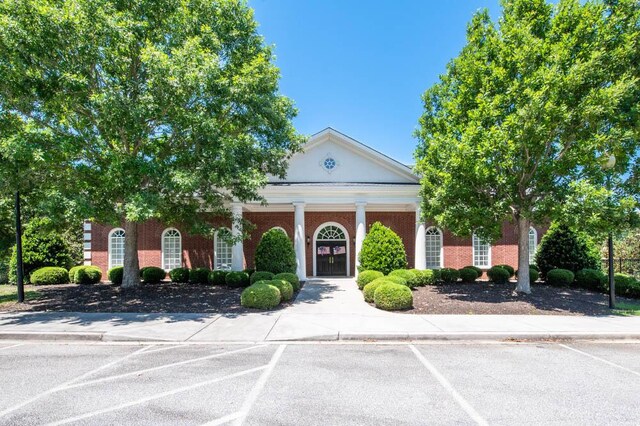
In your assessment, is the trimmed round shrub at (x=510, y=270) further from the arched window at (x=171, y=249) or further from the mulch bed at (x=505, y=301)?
the arched window at (x=171, y=249)

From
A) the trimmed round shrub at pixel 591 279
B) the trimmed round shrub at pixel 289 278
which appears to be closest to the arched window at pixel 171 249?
the trimmed round shrub at pixel 289 278

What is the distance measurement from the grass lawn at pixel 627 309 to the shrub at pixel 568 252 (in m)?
4.83

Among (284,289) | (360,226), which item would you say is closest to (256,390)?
(284,289)

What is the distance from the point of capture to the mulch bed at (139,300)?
10.7m

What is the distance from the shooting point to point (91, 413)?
4219mm

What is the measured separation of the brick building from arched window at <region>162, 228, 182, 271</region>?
53mm

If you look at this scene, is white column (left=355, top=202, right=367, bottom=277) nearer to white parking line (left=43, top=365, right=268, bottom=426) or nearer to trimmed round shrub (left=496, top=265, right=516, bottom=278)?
trimmed round shrub (left=496, top=265, right=516, bottom=278)

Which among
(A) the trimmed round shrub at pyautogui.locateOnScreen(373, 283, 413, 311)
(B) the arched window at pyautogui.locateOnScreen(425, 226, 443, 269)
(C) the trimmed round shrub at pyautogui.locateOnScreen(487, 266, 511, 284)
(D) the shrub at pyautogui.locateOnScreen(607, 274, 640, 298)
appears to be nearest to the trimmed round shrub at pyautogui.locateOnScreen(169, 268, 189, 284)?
(A) the trimmed round shrub at pyautogui.locateOnScreen(373, 283, 413, 311)

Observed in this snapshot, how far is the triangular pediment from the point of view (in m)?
18.5

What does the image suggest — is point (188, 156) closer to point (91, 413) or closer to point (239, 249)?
point (239, 249)

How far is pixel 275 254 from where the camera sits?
49.9ft

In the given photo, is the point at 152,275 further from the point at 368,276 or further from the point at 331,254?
the point at 368,276

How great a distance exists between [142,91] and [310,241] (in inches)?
474

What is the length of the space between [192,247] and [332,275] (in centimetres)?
827
